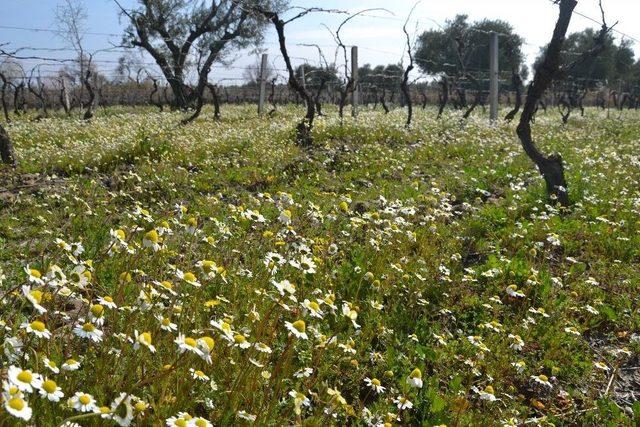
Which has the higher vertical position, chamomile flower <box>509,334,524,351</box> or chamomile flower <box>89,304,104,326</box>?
chamomile flower <box>89,304,104,326</box>

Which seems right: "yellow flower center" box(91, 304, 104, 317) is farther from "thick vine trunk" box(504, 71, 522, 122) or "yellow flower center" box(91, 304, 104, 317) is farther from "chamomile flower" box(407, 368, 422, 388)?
"thick vine trunk" box(504, 71, 522, 122)

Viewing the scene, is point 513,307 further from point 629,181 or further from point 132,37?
point 132,37

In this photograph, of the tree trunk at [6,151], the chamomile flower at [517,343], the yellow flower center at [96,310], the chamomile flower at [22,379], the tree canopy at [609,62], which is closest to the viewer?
the chamomile flower at [22,379]

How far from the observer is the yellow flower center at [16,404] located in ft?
5.02

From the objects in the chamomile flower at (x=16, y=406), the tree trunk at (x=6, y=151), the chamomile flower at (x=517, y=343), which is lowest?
the chamomile flower at (x=517, y=343)

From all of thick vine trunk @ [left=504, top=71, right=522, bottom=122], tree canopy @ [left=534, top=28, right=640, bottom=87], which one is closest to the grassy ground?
thick vine trunk @ [left=504, top=71, right=522, bottom=122]

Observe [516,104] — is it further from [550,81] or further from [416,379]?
[416,379]

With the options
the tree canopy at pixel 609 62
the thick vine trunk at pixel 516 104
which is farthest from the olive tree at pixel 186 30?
the tree canopy at pixel 609 62

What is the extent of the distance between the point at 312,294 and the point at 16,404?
8.81 feet

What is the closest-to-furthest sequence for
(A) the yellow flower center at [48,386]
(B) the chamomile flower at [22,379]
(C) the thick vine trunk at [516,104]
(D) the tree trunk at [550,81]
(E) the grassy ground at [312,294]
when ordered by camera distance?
(B) the chamomile flower at [22,379] → (A) the yellow flower center at [48,386] → (E) the grassy ground at [312,294] → (D) the tree trunk at [550,81] → (C) the thick vine trunk at [516,104]

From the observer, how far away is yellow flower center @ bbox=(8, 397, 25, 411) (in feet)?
5.02

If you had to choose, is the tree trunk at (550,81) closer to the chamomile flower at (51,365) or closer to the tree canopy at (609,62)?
the chamomile flower at (51,365)

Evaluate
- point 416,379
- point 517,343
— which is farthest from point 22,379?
point 517,343

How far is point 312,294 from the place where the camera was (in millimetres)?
4102
